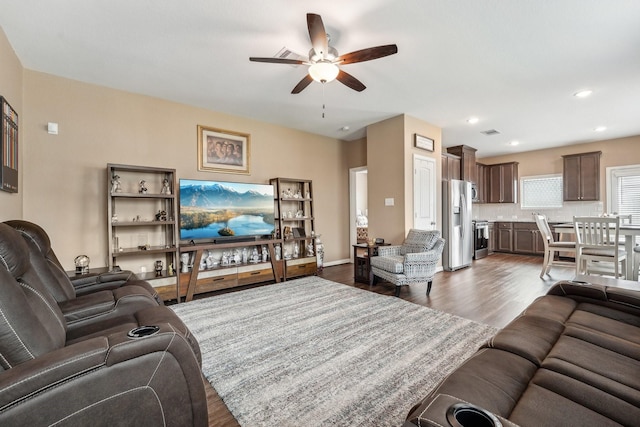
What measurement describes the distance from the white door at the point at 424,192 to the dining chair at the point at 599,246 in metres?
1.99

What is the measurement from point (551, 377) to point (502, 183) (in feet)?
26.2

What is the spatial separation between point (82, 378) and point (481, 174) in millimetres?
8879

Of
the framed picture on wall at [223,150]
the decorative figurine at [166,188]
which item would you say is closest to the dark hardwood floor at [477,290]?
the framed picture on wall at [223,150]

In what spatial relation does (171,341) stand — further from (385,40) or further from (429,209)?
(429,209)

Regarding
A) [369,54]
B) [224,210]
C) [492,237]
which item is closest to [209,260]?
[224,210]

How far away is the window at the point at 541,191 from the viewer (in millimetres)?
6969

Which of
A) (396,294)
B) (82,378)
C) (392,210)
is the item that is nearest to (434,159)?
(392,210)

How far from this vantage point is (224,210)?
4234mm

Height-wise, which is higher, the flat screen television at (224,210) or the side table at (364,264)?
the flat screen television at (224,210)

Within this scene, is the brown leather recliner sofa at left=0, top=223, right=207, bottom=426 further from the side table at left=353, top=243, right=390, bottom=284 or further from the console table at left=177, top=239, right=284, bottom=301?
the side table at left=353, top=243, right=390, bottom=284

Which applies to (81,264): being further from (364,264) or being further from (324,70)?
(364,264)

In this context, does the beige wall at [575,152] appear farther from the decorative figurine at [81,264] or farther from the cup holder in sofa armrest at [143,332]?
the decorative figurine at [81,264]

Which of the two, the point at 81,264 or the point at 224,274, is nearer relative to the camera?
the point at 81,264

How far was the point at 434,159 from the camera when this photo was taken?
5.20 m
